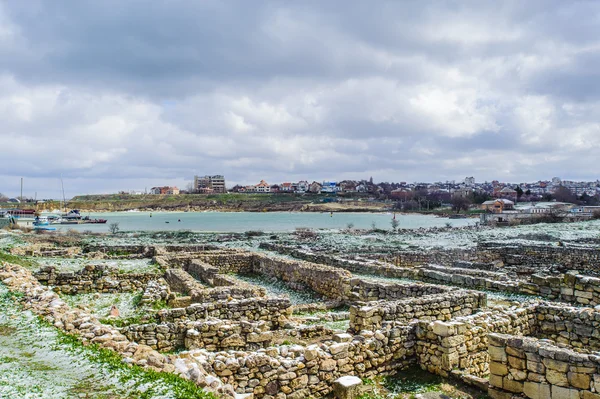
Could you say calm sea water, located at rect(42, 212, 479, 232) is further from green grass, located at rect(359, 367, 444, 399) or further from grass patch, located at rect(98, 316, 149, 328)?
green grass, located at rect(359, 367, 444, 399)

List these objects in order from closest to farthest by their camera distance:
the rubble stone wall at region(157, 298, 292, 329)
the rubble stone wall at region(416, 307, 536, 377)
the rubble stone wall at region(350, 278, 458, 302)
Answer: the rubble stone wall at region(416, 307, 536, 377), the rubble stone wall at region(157, 298, 292, 329), the rubble stone wall at region(350, 278, 458, 302)

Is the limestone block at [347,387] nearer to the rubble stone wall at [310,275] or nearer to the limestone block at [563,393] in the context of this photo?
the limestone block at [563,393]

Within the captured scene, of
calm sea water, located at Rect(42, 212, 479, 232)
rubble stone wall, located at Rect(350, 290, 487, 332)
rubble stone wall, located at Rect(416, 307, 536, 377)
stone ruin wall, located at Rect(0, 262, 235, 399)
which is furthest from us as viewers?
calm sea water, located at Rect(42, 212, 479, 232)

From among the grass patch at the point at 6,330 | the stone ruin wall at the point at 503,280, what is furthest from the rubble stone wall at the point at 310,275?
the grass patch at the point at 6,330

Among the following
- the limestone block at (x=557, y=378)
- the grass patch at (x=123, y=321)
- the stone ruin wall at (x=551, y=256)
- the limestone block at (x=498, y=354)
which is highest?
the limestone block at (x=498, y=354)

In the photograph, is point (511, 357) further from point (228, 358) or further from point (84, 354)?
point (84, 354)

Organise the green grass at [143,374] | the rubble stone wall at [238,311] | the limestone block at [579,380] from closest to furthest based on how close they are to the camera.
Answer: the green grass at [143,374] → the limestone block at [579,380] → the rubble stone wall at [238,311]

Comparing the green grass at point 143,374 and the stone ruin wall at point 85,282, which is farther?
the stone ruin wall at point 85,282

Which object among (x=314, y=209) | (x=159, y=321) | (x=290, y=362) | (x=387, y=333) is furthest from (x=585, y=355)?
(x=314, y=209)

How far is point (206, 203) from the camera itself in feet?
622

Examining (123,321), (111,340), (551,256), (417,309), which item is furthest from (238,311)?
(551,256)

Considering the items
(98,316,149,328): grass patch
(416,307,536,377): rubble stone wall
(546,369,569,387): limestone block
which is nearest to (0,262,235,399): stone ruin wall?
(98,316,149,328): grass patch

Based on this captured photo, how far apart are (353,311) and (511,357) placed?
12.7ft

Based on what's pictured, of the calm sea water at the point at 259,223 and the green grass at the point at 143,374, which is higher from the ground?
the green grass at the point at 143,374
